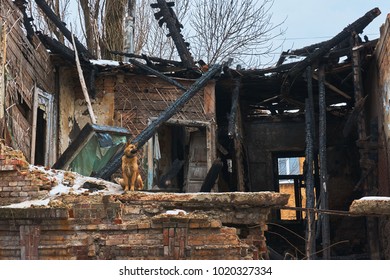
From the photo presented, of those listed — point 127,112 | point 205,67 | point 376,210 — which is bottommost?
point 376,210

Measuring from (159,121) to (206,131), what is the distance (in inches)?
103

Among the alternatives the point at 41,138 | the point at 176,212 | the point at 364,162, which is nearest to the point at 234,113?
the point at 364,162

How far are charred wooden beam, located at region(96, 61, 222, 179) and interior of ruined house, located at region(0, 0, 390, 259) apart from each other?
A: 0.04 m

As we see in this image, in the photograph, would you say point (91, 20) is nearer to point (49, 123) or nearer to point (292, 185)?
point (49, 123)

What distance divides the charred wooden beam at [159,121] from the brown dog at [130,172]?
185 centimetres

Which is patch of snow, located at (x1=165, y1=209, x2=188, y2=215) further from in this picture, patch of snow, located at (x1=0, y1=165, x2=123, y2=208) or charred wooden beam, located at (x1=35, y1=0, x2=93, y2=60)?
charred wooden beam, located at (x1=35, y1=0, x2=93, y2=60)

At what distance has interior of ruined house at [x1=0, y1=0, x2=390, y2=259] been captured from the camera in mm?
6512

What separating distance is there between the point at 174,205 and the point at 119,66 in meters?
6.92

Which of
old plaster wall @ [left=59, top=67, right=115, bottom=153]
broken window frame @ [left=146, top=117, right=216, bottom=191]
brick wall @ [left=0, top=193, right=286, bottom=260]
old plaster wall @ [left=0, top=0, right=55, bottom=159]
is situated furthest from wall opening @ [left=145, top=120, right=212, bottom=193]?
brick wall @ [left=0, top=193, right=286, bottom=260]

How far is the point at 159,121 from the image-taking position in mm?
10938

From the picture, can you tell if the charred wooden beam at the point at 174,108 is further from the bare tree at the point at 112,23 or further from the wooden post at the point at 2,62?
the bare tree at the point at 112,23

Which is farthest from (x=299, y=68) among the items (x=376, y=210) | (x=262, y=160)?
(x=376, y=210)
